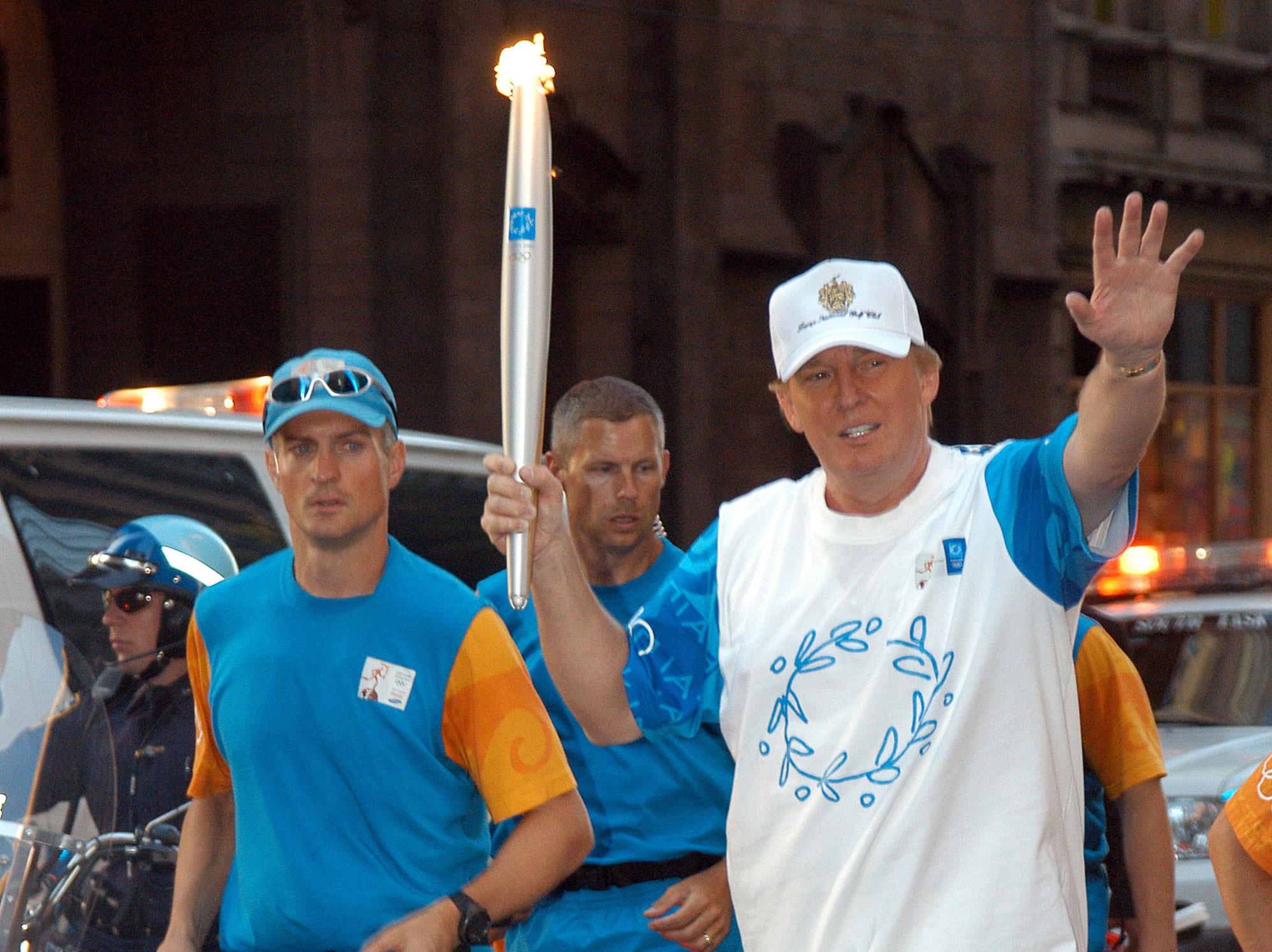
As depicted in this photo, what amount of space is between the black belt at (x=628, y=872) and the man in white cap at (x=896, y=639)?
775 millimetres

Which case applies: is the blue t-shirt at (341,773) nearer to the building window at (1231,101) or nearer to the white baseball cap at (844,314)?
the white baseball cap at (844,314)

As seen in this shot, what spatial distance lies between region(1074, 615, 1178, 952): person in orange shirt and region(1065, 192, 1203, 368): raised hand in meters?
1.31

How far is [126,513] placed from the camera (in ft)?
13.2

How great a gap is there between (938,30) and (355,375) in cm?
1513

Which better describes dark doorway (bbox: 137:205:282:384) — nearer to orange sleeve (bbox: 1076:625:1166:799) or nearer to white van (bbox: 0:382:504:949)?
white van (bbox: 0:382:504:949)

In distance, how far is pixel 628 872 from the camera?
11.9 feet

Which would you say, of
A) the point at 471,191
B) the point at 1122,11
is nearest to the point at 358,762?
the point at 471,191

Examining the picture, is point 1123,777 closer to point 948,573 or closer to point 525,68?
point 948,573

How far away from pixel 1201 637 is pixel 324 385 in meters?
5.03

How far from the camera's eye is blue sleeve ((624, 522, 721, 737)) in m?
2.92

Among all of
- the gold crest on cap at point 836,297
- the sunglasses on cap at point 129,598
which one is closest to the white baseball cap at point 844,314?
the gold crest on cap at point 836,297

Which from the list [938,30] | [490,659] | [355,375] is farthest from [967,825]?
[938,30]

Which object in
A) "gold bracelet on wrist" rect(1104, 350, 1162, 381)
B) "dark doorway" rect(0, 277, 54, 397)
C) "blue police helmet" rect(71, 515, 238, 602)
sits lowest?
A: "blue police helmet" rect(71, 515, 238, 602)

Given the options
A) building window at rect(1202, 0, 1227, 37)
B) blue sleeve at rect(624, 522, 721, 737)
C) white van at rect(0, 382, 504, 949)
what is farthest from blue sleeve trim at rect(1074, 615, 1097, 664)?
building window at rect(1202, 0, 1227, 37)
